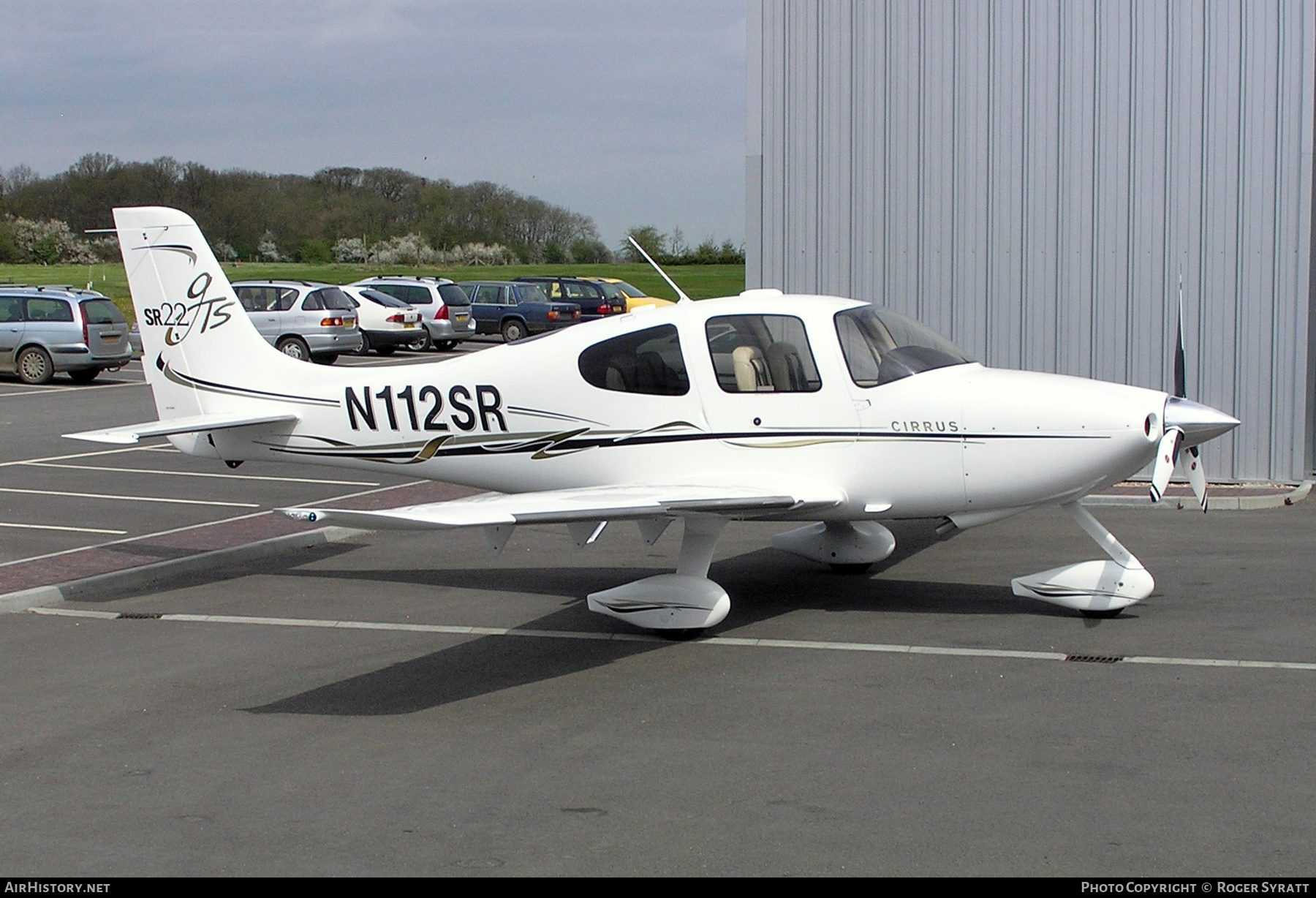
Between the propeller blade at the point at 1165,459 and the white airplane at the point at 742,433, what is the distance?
0.02m

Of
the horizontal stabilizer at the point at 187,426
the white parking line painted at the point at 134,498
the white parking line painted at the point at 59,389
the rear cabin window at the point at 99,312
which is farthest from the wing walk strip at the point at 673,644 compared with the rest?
the rear cabin window at the point at 99,312

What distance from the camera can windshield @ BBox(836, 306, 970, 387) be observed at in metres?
8.88

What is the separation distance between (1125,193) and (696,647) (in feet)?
28.0

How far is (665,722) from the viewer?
683 centimetres

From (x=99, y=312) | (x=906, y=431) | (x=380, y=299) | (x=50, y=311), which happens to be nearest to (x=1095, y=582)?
(x=906, y=431)

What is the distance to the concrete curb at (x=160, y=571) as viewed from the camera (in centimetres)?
959

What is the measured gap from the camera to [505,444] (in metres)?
9.71

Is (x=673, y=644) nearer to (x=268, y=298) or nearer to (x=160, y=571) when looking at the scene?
(x=160, y=571)

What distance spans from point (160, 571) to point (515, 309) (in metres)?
29.4

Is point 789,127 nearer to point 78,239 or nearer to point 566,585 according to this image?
point 566,585

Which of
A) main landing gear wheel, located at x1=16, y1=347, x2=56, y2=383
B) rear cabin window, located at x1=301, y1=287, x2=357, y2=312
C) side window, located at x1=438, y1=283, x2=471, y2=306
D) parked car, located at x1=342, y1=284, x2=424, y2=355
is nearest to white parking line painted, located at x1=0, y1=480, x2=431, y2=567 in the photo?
main landing gear wheel, located at x1=16, y1=347, x2=56, y2=383

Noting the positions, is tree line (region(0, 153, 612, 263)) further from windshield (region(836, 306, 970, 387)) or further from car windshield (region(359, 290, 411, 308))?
windshield (region(836, 306, 970, 387))

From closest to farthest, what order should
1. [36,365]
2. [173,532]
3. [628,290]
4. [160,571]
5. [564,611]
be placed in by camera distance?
[564,611] → [160,571] → [173,532] → [36,365] → [628,290]

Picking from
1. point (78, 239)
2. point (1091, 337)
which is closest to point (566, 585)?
point (1091, 337)
